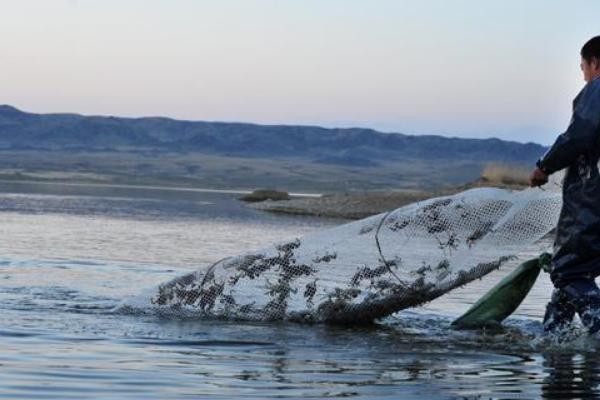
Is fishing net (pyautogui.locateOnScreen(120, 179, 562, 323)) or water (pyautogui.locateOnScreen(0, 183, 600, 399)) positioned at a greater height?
fishing net (pyautogui.locateOnScreen(120, 179, 562, 323))

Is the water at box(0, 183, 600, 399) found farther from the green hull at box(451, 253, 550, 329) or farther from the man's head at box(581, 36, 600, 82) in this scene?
the man's head at box(581, 36, 600, 82)

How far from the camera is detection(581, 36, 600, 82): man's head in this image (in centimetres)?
803

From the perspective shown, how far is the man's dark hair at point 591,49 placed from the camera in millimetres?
7988

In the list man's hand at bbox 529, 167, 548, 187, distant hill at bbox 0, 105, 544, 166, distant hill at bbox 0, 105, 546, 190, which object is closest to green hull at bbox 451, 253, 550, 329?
man's hand at bbox 529, 167, 548, 187

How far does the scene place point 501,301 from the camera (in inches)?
362

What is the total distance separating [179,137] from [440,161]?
3515 centimetres

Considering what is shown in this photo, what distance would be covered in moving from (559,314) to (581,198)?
2.68 ft

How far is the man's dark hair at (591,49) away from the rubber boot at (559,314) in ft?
5.03

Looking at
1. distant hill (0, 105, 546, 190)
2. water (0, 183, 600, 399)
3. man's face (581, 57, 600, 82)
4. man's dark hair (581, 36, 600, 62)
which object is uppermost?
distant hill (0, 105, 546, 190)

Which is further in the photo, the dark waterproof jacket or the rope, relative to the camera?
the rope

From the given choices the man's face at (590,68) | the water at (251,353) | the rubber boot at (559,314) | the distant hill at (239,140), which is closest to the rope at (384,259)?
the water at (251,353)

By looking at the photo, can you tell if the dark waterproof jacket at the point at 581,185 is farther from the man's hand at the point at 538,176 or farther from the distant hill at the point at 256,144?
the distant hill at the point at 256,144

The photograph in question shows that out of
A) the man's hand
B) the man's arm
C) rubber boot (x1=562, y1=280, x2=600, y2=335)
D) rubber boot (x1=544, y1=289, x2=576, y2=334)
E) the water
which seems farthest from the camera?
rubber boot (x1=544, y1=289, x2=576, y2=334)

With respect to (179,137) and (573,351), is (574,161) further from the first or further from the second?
(179,137)
